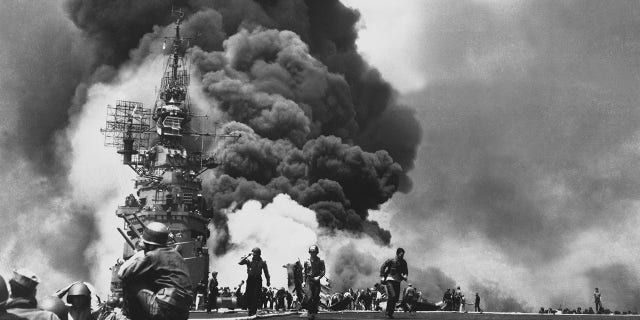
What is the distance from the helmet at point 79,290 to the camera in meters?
10.9

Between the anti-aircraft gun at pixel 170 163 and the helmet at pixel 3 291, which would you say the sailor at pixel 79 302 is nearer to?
the helmet at pixel 3 291

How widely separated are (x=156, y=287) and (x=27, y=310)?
61.7 inches

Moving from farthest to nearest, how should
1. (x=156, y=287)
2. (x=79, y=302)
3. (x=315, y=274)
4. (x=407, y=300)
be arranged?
(x=407, y=300), (x=315, y=274), (x=79, y=302), (x=156, y=287)

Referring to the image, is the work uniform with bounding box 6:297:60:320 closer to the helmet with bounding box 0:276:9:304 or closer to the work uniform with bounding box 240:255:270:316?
the helmet with bounding box 0:276:9:304

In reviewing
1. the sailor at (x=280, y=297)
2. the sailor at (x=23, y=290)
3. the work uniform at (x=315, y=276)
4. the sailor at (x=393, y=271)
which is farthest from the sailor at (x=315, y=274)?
the sailor at (x=280, y=297)

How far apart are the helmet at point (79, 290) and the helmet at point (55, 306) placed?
1.32ft

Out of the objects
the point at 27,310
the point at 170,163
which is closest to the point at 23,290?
the point at 27,310

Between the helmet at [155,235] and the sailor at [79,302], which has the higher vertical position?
the helmet at [155,235]

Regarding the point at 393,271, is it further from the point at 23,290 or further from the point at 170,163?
the point at 170,163

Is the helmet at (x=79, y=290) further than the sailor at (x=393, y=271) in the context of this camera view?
No

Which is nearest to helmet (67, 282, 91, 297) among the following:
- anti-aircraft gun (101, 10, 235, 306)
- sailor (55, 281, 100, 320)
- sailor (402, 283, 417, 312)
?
sailor (55, 281, 100, 320)

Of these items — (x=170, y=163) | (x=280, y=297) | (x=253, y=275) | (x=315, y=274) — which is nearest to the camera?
(x=315, y=274)

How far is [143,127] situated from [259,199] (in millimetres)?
12449

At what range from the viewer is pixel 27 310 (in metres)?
8.82
